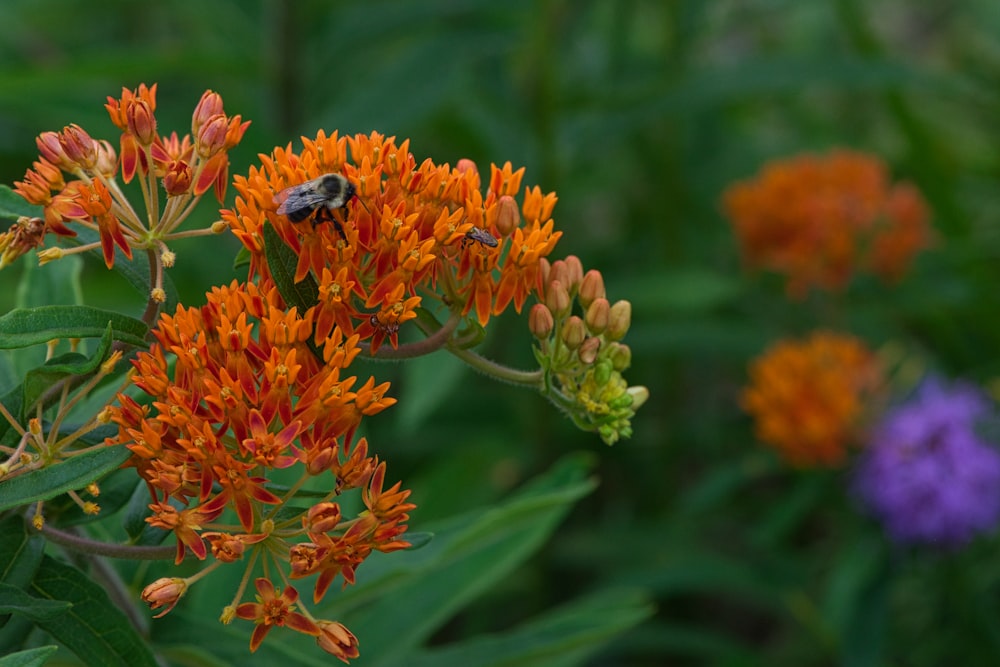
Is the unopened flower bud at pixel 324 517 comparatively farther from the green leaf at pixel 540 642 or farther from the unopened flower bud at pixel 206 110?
the green leaf at pixel 540 642

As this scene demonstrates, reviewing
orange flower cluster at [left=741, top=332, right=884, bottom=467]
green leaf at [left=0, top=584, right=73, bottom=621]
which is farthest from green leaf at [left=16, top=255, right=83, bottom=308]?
orange flower cluster at [left=741, top=332, right=884, bottom=467]

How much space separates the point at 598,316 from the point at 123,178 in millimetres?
718

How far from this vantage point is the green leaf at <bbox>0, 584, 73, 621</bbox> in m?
1.46

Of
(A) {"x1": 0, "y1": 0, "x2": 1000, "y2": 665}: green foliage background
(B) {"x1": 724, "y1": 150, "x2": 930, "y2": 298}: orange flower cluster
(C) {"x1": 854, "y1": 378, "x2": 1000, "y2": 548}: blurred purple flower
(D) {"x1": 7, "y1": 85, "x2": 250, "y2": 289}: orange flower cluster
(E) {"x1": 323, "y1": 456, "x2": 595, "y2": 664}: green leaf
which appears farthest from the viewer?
(B) {"x1": 724, "y1": 150, "x2": 930, "y2": 298}: orange flower cluster

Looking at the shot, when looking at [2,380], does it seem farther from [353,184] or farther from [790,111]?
[790,111]

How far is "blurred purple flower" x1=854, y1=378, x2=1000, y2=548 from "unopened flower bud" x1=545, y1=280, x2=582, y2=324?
2090 millimetres

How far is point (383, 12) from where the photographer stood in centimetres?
412

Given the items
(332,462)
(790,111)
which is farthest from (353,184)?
(790,111)

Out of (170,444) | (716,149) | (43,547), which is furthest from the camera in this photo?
(716,149)

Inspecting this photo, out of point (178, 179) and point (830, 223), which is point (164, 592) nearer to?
point (178, 179)

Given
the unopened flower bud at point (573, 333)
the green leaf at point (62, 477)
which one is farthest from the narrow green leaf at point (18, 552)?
the unopened flower bud at point (573, 333)

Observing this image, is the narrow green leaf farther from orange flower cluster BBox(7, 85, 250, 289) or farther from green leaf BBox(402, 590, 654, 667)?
green leaf BBox(402, 590, 654, 667)

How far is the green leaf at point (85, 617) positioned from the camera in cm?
155

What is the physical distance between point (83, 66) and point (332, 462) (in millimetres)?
2659
